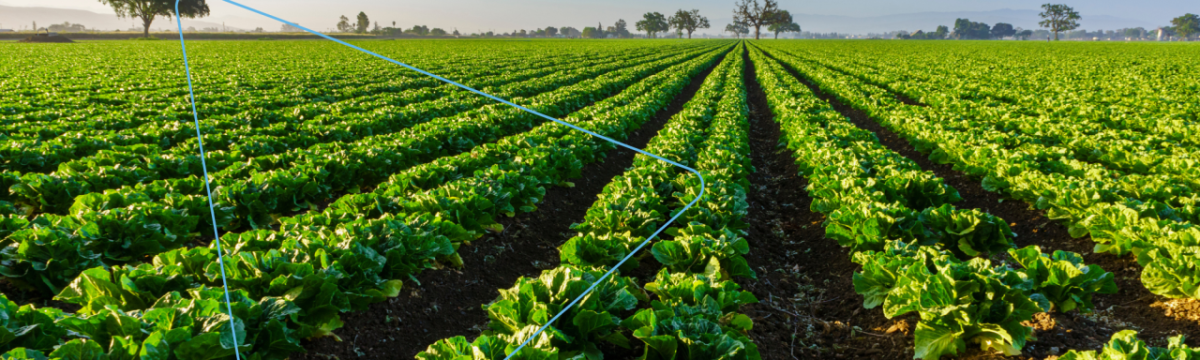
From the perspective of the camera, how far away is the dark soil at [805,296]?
4.59m

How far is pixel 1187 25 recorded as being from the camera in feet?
480

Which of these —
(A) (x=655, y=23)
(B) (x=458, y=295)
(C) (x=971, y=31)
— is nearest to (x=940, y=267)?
(B) (x=458, y=295)

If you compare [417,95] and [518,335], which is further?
[417,95]

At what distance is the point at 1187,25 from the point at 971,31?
181ft

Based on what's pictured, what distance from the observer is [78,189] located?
22.7 feet

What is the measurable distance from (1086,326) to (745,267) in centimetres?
276

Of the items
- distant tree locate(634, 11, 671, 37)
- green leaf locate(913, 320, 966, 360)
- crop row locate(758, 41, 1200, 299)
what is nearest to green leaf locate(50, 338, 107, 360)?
green leaf locate(913, 320, 966, 360)

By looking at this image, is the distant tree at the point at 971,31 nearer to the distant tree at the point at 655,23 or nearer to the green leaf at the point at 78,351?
the distant tree at the point at 655,23

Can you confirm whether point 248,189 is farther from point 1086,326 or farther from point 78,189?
point 1086,326

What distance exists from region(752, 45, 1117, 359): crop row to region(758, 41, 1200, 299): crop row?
0.81 m

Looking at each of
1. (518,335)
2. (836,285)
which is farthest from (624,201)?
(518,335)

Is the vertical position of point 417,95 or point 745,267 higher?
point 417,95

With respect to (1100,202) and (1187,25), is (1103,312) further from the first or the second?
(1187,25)

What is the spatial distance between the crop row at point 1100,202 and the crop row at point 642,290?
347 cm
